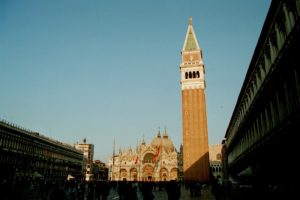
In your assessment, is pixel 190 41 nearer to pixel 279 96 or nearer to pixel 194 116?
pixel 194 116

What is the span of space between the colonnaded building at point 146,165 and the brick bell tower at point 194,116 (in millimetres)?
24466

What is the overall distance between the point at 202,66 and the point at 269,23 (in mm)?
43078

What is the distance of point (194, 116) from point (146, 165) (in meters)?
31.1

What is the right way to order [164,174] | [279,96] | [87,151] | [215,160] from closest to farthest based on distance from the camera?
[279,96] < [164,174] < [215,160] < [87,151]

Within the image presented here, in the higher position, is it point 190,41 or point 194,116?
point 190,41

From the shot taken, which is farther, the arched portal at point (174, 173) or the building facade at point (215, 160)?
the building facade at point (215, 160)

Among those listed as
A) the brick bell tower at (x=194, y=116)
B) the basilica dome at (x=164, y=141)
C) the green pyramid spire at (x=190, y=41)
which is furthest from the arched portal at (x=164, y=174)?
the green pyramid spire at (x=190, y=41)

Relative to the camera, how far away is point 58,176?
197ft

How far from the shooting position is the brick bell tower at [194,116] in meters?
52.8

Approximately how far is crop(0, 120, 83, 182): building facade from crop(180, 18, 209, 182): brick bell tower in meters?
26.8

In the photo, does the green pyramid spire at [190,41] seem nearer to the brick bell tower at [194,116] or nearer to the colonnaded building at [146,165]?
the brick bell tower at [194,116]

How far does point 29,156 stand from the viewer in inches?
1836

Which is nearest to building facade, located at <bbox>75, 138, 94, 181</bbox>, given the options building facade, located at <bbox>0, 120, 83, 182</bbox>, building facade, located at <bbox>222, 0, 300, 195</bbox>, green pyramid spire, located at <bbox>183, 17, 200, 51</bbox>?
building facade, located at <bbox>0, 120, 83, 182</bbox>

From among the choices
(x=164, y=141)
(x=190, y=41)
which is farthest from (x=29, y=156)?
(x=164, y=141)
